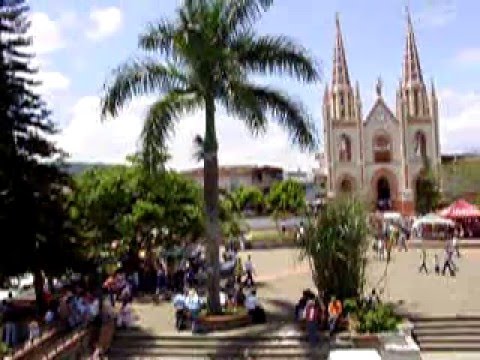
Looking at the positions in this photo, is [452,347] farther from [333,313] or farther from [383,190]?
[383,190]

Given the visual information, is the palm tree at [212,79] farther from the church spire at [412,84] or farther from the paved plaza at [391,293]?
the church spire at [412,84]

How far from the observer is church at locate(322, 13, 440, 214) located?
74312mm

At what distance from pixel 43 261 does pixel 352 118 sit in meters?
58.2

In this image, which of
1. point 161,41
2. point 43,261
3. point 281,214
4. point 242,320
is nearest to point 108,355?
point 242,320

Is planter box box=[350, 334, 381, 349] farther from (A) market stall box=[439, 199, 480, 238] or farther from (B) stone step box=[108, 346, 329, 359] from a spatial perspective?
(A) market stall box=[439, 199, 480, 238]

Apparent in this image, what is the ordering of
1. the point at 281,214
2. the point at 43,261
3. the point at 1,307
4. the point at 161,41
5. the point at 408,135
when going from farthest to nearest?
1. the point at 408,135
2. the point at 281,214
3. the point at 43,261
4. the point at 1,307
5. the point at 161,41

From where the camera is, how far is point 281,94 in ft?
55.9

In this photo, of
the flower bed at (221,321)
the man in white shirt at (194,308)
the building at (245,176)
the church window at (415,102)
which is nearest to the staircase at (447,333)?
the flower bed at (221,321)

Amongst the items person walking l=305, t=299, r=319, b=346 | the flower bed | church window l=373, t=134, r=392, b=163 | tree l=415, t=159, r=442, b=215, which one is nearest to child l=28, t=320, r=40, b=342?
the flower bed

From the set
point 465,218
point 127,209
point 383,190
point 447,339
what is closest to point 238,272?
point 127,209

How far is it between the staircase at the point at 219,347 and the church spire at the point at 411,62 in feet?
207

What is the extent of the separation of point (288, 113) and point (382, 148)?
60289 millimetres

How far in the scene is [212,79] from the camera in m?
16.8

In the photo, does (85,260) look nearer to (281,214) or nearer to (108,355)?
(108,355)
